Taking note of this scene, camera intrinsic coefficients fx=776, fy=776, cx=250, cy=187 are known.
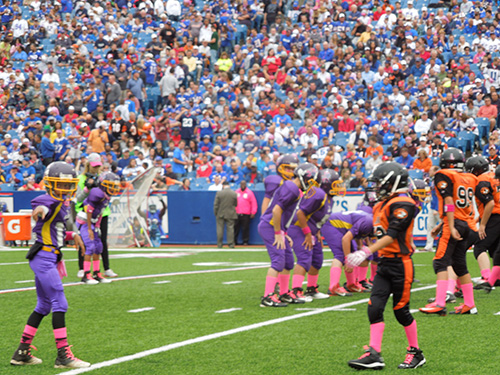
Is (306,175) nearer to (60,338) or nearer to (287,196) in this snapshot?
(287,196)

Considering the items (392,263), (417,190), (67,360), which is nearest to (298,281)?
(417,190)

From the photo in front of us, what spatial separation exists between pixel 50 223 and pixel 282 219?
3694 millimetres

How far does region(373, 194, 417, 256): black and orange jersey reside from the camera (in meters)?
6.16

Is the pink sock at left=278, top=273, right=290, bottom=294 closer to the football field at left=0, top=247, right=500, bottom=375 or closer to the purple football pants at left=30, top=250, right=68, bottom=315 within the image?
the football field at left=0, top=247, right=500, bottom=375

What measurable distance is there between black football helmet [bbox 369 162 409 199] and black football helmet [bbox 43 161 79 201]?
2.57 meters

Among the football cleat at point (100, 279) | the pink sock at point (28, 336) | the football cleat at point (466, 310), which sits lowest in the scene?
the football cleat at point (100, 279)

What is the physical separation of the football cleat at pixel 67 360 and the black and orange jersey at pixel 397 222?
8.54ft

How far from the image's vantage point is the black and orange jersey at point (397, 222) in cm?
616

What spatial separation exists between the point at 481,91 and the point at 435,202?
4199mm

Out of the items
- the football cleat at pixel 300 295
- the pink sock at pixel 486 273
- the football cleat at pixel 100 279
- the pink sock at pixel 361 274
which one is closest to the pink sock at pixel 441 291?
the football cleat at pixel 300 295

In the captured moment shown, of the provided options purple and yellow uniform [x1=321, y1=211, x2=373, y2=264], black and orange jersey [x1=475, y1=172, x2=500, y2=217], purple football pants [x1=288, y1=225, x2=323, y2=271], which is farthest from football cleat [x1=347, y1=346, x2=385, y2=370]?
black and orange jersey [x1=475, y1=172, x2=500, y2=217]

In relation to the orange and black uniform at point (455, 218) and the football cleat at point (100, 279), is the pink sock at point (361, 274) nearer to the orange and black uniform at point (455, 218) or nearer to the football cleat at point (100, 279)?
the orange and black uniform at point (455, 218)

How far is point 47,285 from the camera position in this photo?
651 centimetres

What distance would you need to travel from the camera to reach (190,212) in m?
21.2
